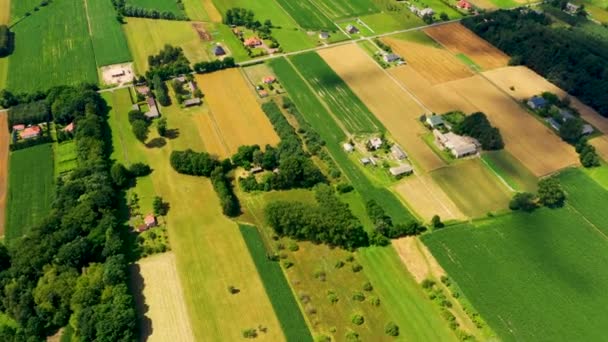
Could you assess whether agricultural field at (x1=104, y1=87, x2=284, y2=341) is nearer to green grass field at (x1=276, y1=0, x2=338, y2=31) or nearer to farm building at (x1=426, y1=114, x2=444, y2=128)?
farm building at (x1=426, y1=114, x2=444, y2=128)

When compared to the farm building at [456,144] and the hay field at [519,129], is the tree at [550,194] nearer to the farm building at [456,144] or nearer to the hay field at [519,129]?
the hay field at [519,129]

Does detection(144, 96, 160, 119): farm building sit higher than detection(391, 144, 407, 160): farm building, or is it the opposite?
detection(391, 144, 407, 160): farm building

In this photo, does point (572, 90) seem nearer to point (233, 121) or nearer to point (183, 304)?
point (233, 121)

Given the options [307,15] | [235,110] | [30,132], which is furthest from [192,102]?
[307,15]

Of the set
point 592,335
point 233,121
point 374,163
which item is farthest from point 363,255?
point 233,121

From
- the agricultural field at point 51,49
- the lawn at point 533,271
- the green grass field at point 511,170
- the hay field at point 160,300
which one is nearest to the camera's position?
the hay field at point 160,300

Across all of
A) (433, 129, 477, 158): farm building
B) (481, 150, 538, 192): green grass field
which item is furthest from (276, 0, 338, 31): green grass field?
(481, 150, 538, 192): green grass field

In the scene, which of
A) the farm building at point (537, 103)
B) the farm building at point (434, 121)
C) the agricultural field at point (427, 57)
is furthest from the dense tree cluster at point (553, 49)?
the farm building at point (434, 121)

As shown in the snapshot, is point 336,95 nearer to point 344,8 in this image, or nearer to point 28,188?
point 344,8
